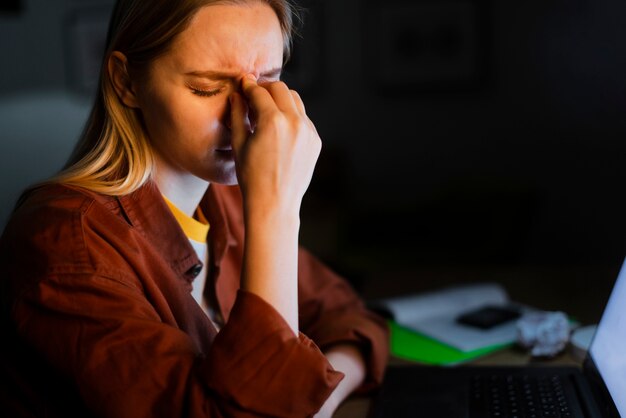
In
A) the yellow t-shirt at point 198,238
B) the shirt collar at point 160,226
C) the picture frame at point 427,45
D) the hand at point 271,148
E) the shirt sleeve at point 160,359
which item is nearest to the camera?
the shirt sleeve at point 160,359

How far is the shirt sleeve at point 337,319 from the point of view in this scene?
3.67ft

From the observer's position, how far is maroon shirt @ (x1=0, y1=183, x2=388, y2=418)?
2.51ft

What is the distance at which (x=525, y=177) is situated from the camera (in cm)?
348

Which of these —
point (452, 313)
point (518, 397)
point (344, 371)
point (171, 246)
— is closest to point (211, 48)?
point (171, 246)

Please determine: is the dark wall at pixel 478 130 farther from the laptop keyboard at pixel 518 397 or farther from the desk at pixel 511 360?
the laptop keyboard at pixel 518 397

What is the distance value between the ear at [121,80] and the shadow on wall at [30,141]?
7.66 feet

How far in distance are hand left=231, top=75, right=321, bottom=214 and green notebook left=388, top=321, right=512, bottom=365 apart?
17.3 inches

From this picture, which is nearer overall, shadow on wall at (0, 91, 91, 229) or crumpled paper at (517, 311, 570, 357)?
crumpled paper at (517, 311, 570, 357)

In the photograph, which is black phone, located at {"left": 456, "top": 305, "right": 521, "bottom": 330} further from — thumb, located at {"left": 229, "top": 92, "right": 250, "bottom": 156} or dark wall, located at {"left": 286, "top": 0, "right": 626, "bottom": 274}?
dark wall, located at {"left": 286, "top": 0, "right": 626, "bottom": 274}

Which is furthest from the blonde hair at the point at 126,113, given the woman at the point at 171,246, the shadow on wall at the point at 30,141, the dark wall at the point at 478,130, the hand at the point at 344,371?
the shadow on wall at the point at 30,141

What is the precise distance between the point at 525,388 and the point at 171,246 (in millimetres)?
538

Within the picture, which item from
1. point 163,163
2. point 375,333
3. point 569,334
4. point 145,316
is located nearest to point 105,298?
point 145,316

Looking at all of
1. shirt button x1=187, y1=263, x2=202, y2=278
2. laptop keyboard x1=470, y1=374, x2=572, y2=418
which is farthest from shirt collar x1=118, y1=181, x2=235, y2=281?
laptop keyboard x1=470, y1=374, x2=572, y2=418

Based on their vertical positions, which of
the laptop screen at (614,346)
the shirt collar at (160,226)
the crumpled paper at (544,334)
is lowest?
the crumpled paper at (544,334)
